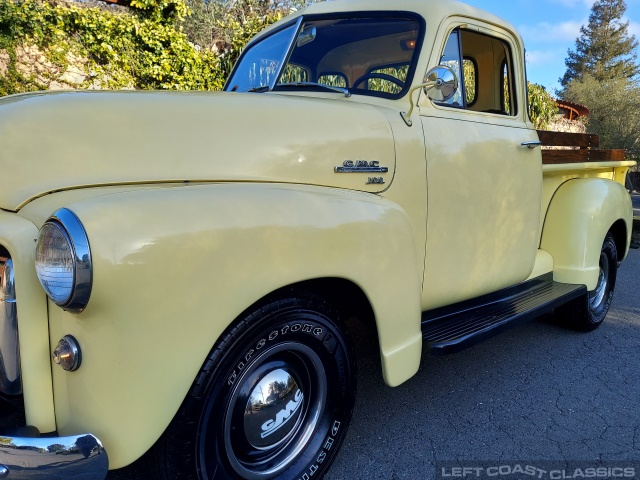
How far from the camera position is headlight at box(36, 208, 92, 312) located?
1.28 m

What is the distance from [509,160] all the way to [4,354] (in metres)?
2.58

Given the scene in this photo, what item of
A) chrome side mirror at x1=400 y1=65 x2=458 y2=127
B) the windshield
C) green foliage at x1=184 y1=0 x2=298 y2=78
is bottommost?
chrome side mirror at x1=400 y1=65 x2=458 y2=127

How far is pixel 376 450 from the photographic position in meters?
2.26

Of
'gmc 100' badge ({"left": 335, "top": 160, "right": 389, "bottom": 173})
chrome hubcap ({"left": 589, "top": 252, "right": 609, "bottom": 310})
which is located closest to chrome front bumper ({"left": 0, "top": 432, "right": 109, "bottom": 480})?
'gmc 100' badge ({"left": 335, "top": 160, "right": 389, "bottom": 173})

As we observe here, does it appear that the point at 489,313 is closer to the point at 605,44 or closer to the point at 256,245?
the point at 256,245

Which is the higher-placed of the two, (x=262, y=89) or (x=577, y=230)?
(x=262, y=89)

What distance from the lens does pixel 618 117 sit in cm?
1794

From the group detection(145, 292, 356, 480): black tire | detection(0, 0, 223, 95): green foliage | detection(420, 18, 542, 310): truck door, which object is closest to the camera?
detection(145, 292, 356, 480): black tire

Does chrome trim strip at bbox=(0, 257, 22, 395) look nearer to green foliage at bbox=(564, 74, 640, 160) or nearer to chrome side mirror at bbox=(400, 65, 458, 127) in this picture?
chrome side mirror at bbox=(400, 65, 458, 127)

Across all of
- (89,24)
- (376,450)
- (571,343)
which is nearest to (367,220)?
(376,450)

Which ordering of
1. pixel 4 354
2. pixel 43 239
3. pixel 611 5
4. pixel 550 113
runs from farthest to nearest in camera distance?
pixel 611 5, pixel 550 113, pixel 4 354, pixel 43 239

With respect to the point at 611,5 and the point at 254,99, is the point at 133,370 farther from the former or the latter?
the point at 611,5

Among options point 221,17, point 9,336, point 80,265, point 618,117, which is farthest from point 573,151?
point 618,117

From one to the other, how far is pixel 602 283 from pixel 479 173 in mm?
2019
